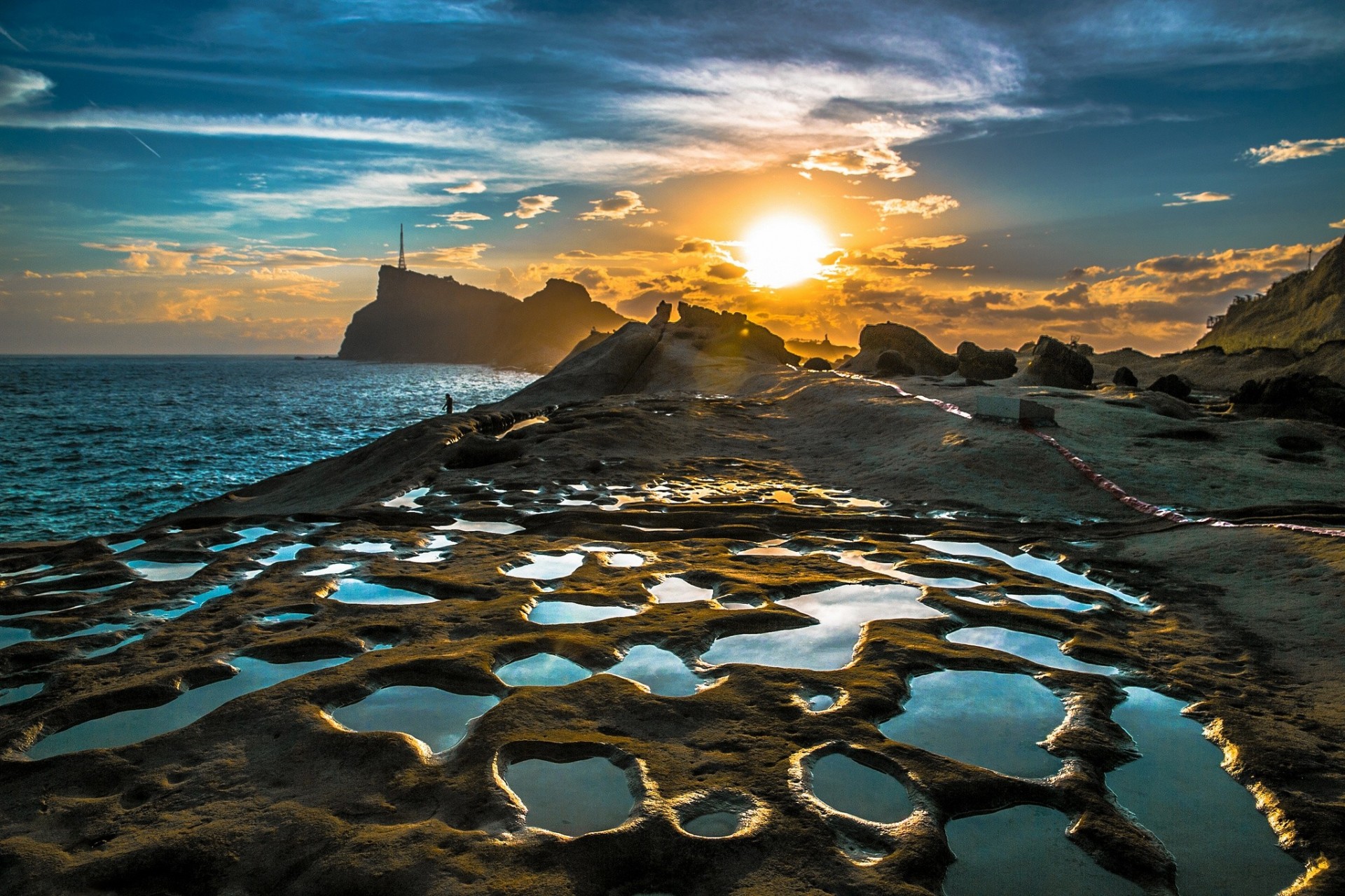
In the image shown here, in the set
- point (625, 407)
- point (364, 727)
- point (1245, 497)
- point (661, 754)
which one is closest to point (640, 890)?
point (661, 754)

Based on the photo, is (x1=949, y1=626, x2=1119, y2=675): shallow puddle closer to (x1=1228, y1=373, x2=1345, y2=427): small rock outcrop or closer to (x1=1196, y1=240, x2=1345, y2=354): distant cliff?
(x1=1228, y1=373, x2=1345, y2=427): small rock outcrop

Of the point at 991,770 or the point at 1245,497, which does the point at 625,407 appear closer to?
the point at 1245,497

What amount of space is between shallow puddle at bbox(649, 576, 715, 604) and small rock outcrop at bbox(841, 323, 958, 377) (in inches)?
1063

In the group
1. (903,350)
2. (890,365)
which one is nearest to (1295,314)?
(903,350)

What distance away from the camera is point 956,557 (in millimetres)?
6344

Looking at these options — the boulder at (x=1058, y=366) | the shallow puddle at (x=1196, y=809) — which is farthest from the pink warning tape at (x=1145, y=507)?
the boulder at (x=1058, y=366)

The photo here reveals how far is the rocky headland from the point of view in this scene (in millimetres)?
2439

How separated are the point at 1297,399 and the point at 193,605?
1901 cm

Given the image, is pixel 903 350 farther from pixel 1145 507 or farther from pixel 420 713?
pixel 420 713

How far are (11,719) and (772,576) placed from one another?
4.30 meters

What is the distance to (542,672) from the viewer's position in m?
3.90

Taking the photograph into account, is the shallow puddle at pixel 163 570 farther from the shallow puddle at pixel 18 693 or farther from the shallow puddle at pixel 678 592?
the shallow puddle at pixel 678 592

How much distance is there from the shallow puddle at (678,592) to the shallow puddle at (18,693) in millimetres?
3327

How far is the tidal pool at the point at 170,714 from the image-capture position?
3195mm
